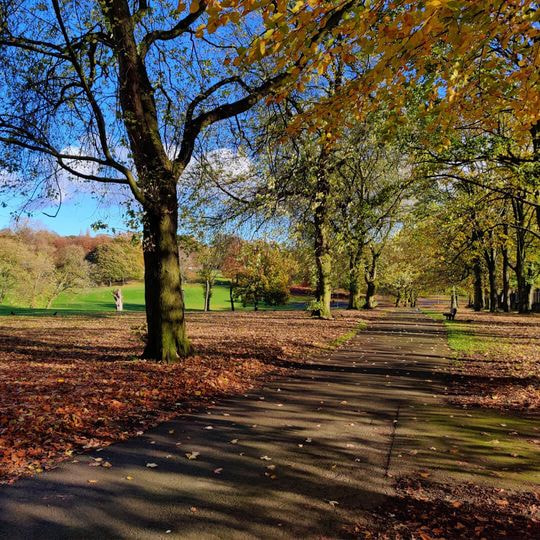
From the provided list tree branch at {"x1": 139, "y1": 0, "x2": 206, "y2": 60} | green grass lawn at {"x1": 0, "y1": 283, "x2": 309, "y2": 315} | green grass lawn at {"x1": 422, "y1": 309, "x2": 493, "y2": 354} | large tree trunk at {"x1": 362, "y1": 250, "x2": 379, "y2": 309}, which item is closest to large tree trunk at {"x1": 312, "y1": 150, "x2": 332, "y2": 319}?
tree branch at {"x1": 139, "y1": 0, "x2": 206, "y2": 60}

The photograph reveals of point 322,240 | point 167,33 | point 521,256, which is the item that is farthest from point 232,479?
point 521,256

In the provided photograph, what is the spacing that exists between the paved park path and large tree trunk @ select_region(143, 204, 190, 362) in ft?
9.54

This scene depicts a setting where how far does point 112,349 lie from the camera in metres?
11.9

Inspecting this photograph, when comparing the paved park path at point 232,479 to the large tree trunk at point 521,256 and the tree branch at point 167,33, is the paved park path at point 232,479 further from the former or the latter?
the large tree trunk at point 521,256

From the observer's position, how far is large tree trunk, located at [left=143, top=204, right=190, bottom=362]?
30.4ft

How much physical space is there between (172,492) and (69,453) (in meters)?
1.54

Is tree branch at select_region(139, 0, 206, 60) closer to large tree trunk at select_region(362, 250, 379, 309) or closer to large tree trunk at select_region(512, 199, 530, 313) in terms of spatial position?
large tree trunk at select_region(512, 199, 530, 313)

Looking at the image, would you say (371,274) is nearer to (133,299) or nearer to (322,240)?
(322,240)

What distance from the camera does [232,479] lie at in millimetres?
4062

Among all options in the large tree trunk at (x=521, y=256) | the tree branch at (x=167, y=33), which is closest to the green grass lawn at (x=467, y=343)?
the large tree trunk at (x=521, y=256)

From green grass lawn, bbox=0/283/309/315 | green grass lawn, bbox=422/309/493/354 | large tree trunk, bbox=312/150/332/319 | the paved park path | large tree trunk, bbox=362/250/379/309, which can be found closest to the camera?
the paved park path

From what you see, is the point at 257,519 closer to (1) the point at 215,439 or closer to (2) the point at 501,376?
(1) the point at 215,439

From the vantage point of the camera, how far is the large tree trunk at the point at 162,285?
9.26 meters

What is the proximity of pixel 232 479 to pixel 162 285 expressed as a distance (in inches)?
230
